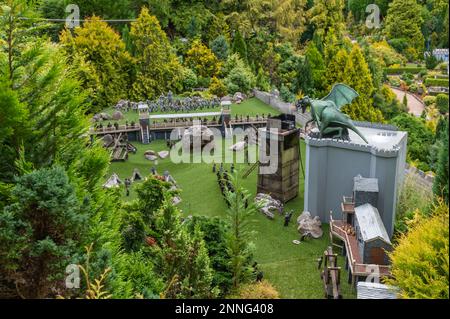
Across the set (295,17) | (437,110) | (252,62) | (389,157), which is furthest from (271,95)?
(389,157)

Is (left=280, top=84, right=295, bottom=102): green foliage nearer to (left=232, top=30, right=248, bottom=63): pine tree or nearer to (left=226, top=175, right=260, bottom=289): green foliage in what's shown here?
(left=232, top=30, right=248, bottom=63): pine tree

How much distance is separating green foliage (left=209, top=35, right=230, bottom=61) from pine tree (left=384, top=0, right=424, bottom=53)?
2741cm

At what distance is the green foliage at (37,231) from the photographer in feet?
29.1

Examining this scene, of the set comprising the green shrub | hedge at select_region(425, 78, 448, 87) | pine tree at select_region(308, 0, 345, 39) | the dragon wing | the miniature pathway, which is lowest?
the miniature pathway

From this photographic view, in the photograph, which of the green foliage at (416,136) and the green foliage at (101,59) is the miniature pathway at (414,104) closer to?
the green foliage at (416,136)

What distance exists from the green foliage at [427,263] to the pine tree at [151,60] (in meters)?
30.9

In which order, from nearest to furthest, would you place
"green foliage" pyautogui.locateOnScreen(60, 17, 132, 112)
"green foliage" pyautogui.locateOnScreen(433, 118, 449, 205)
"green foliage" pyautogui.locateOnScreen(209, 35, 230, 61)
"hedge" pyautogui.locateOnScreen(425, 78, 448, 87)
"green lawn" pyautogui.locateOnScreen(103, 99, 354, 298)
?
"green foliage" pyautogui.locateOnScreen(433, 118, 449, 205) → "green lawn" pyautogui.locateOnScreen(103, 99, 354, 298) → "green foliage" pyautogui.locateOnScreen(60, 17, 132, 112) → "green foliage" pyautogui.locateOnScreen(209, 35, 230, 61) → "hedge" pyautogui.locateOnScreen(425, 78, 448, 87)

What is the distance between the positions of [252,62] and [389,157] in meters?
30.3

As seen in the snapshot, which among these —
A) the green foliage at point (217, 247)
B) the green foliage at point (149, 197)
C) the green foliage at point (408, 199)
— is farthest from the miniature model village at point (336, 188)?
the green foliage at point (217, 247)

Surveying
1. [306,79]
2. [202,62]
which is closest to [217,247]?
[306,79]

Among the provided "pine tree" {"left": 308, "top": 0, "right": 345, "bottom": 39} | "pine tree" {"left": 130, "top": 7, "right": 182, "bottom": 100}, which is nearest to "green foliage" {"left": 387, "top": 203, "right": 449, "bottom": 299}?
"pine tree" {"left": 130, "top": 7, "right": 182, "bottom": 100}

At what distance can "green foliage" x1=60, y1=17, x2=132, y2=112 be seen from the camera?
36.7 metres
